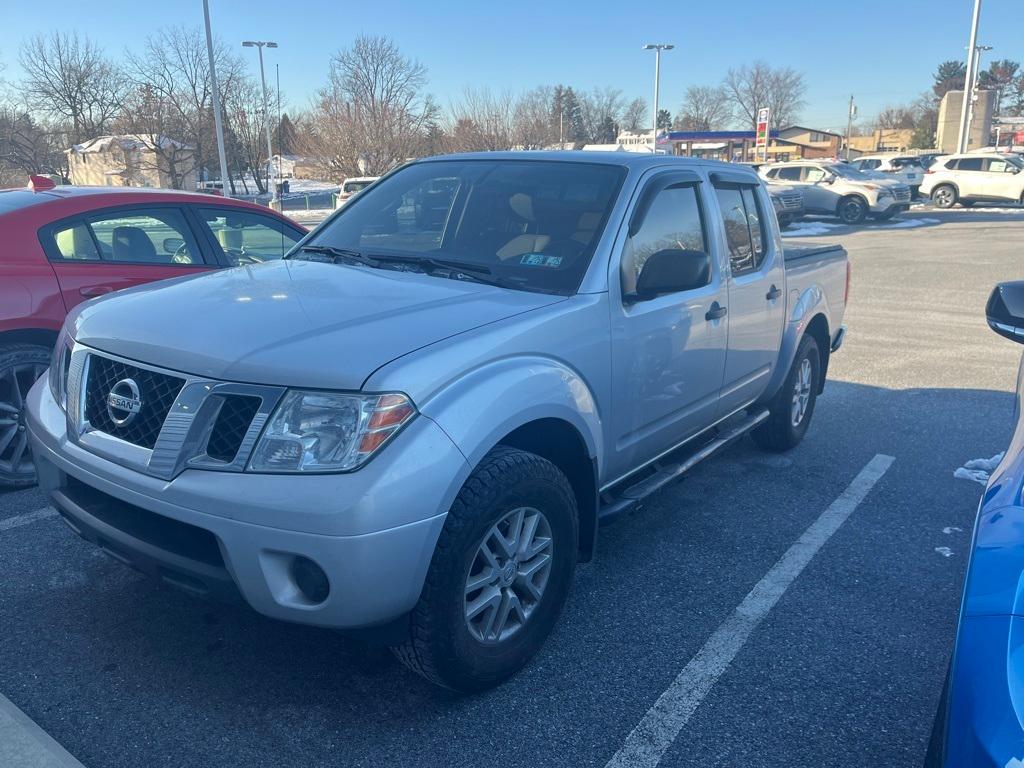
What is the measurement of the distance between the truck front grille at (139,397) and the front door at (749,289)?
2.79 metres

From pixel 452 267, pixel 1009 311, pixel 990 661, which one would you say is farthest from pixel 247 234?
pixel 990 661

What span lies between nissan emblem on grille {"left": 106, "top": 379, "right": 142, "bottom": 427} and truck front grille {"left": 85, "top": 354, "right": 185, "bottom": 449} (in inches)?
Result: 0.4

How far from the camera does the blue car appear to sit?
A: 59.2 inches

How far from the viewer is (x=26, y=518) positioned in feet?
13.9

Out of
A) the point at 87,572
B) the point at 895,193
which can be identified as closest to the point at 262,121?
the point at 895,193

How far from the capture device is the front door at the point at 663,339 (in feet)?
11.1

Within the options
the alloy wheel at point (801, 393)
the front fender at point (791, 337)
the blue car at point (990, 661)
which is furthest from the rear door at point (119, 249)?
the blue car at point (990, 661)

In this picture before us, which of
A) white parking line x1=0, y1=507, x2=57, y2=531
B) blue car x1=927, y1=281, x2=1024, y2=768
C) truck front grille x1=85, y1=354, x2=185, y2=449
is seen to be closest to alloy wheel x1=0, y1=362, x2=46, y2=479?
white parking line x1=0, y1=507, x2=57, y2=531

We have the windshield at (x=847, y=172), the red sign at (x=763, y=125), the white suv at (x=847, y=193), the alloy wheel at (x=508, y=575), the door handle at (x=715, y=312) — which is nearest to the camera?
the alloy wheel at (x=508, y=575)

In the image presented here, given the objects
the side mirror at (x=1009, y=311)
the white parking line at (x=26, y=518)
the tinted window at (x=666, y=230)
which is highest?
the tinted window at (x=666, y=230)

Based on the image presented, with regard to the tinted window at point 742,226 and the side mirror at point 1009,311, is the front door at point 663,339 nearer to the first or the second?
the tinted window at point 742,226

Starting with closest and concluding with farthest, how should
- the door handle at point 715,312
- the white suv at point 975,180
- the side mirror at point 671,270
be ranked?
the side mirror at point 671,270, the door handle at point 715,312, the white suv at point 975,180

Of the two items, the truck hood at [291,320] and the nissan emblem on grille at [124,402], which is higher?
the truck hood at [291,320]

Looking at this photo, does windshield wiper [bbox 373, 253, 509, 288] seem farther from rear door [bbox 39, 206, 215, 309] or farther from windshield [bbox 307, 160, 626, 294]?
rear door [bbox 39, 206, 215, 309]
